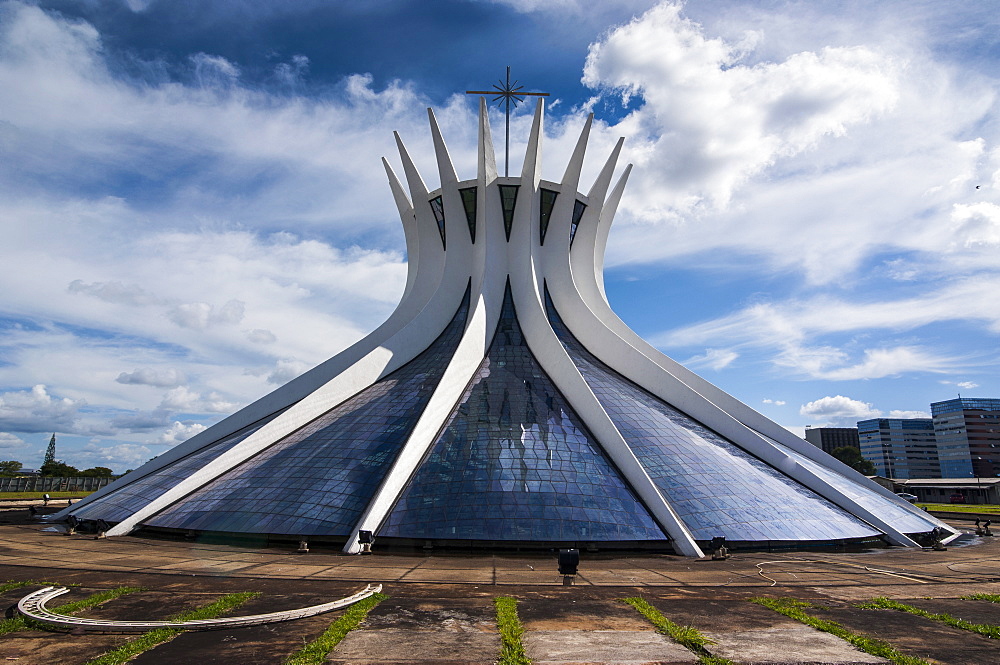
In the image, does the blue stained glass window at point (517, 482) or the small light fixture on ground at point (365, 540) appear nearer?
the small light fixture on ground at point (365, 540)

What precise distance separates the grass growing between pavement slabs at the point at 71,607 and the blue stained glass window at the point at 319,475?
6646mm

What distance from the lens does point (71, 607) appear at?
8242 mm

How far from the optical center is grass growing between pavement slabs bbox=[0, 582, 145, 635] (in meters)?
7.26

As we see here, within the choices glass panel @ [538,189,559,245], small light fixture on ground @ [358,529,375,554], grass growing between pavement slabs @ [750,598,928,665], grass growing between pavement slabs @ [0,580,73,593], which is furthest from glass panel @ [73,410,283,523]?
grass growing between pavement slabs @ [750,598,928,665]

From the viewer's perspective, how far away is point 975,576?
12.2m

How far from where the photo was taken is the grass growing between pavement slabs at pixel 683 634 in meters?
6.31

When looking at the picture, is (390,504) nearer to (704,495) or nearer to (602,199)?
(704,495)

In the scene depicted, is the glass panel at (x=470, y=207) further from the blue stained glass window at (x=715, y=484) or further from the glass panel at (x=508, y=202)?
the blue stained glass window at (x=715, y=484)

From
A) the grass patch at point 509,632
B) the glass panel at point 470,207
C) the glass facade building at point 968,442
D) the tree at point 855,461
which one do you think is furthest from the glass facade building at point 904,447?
the grass patch at point 509,632

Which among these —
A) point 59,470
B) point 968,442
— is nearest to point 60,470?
point 59,470

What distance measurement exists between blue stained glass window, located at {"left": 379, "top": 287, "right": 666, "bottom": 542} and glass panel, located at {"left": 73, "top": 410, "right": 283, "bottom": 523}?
32.0 ft

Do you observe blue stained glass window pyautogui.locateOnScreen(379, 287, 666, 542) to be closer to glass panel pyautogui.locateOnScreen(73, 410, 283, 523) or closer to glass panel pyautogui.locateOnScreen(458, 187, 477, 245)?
glass panel pyautogui.locateOnScreen(73, 410, 283, 523)

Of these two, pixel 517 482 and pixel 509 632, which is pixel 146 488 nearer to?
pixel 517 482

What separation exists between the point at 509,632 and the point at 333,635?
2.30 metres
